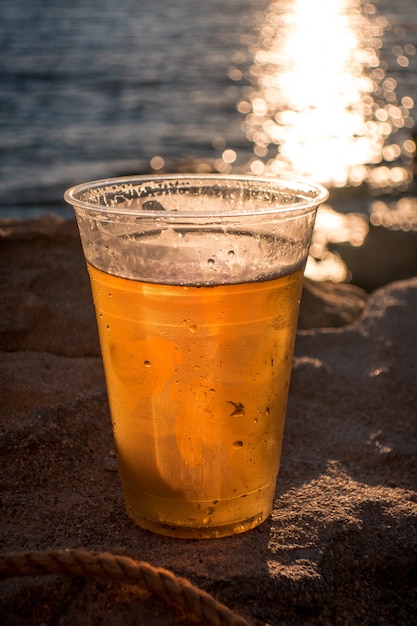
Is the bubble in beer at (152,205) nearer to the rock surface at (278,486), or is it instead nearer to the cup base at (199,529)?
the rock surface at (278,486)

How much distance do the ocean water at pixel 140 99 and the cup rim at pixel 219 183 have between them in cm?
Answer: 519

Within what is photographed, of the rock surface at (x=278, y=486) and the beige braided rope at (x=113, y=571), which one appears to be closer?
the beige braided rope at (x=113, y=571)

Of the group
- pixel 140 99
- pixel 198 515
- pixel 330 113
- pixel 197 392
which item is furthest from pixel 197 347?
pixel 140 99

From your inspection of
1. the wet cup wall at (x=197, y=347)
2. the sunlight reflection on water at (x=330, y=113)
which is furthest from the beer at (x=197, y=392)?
the sunlight reflection on water at (x=330, y=113)

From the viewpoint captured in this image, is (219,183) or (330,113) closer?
(219,183)

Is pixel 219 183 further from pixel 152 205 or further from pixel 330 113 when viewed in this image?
pixel 330 113

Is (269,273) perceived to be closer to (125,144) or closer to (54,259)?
(54,259)

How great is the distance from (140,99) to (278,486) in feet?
35.4

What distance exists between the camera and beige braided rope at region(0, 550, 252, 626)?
3.70 ft

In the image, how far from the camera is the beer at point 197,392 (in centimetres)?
126

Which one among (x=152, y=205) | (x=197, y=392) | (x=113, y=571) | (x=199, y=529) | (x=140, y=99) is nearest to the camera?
(x=113, y=571)

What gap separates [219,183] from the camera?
1638 millimetres

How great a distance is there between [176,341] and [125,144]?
8.06m

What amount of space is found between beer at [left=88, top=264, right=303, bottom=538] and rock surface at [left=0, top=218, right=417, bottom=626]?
8 cm
